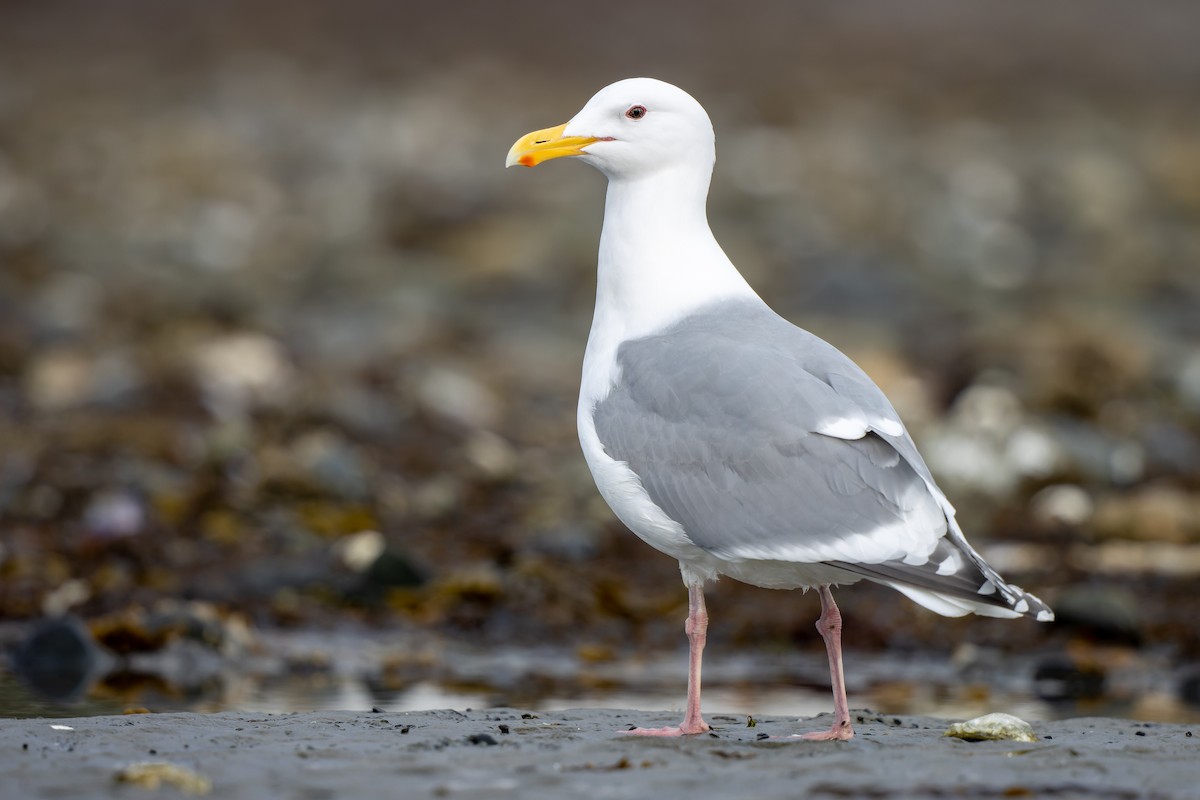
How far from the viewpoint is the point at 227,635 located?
8008 mm

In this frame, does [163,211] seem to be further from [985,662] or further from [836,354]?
[836,354]

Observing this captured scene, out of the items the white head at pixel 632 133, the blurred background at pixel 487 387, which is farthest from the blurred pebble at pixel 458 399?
the white head at pixel 632 133

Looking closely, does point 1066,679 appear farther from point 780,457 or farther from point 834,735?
point 780,457

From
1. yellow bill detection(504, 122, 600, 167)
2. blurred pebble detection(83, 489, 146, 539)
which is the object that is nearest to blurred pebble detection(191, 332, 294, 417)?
blurred pebble detection(83, 489, 146, 539)

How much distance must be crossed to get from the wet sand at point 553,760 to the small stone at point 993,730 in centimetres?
10

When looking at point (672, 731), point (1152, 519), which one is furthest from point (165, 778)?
point (1152, 519)

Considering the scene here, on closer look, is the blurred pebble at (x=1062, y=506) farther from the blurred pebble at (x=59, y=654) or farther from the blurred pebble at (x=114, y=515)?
the blurred pebble at (x=59, y=654)

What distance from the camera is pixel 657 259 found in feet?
19.8

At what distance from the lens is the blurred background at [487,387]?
8.13 metres

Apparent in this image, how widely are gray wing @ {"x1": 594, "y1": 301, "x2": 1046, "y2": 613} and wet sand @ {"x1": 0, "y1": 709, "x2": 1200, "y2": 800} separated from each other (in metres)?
0.54

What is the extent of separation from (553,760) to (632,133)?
238cm

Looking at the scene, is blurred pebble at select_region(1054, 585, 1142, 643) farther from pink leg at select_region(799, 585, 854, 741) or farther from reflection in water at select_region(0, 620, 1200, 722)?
pink leg at select_region(799, 585, 854, 741)

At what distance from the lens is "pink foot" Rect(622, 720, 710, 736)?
205 inches

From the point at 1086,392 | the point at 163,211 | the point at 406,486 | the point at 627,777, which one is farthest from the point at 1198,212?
the point at 627,777
